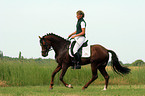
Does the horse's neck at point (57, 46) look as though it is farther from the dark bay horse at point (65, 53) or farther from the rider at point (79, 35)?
the rider at point (79, 35)

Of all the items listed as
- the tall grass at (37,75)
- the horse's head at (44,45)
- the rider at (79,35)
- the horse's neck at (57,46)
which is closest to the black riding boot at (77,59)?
the rider at (79,35)

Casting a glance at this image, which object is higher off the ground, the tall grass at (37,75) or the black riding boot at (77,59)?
the black riding boot at (77,59)

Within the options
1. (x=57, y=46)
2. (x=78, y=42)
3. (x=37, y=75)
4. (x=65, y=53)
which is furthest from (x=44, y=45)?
(x=37, y=75)

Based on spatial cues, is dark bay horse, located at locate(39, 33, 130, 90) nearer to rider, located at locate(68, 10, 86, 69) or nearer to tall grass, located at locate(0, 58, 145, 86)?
rider, located at locate(68, 10, 86, 69)

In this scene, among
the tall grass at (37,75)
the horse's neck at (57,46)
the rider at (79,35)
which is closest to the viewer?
the rider at (79,35)

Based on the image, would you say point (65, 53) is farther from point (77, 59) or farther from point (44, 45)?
point (44, 45)

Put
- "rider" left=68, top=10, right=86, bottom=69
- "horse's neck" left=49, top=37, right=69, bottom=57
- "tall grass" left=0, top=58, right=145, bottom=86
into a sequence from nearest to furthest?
"rider" left=68, top=10, right=86, bottom=69
"horse's neck" left=49, top=37, right=69, bottom=57
"tall grass" left=0, top=58, right=145, bottom=86

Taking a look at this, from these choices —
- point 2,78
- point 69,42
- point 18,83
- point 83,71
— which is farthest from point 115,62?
point 2,78

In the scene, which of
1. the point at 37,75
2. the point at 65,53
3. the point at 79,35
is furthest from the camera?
the point at 37,75

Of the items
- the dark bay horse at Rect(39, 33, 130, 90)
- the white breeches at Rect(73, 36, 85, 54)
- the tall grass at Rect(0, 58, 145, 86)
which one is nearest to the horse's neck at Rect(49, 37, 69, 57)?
the dark bay horse at Rect(39, 33, 130, 90)

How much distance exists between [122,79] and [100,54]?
5588 mm

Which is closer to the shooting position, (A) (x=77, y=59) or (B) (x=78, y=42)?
(B) (x=78, y=42)

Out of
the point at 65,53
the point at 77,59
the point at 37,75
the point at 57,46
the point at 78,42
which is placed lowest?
the point at 37,75

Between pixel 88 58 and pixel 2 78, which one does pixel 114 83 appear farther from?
pixel 2 78
